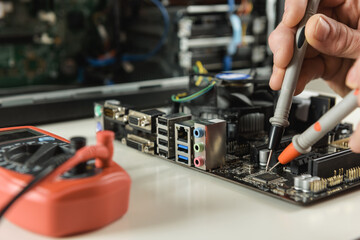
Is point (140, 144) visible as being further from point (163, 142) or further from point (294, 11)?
point (294, 11)

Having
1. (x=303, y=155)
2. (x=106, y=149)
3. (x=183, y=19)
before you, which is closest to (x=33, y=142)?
(x=106, y=149)

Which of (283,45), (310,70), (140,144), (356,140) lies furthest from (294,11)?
(140,144)

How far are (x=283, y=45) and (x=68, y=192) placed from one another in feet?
1.87

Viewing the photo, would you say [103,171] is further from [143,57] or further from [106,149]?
[143,57]

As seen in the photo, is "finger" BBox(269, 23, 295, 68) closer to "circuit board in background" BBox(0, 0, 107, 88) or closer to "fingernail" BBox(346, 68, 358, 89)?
"fingernail" BBox(346, 68, 358, 89)

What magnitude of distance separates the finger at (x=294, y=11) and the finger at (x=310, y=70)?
0.17 metres

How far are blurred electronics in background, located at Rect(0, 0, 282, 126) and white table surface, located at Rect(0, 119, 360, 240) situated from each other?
39.2 inches

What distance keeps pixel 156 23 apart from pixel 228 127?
1030 millimetres

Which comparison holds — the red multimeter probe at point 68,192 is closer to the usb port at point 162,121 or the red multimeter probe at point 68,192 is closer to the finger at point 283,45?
the usb port at point 162,121

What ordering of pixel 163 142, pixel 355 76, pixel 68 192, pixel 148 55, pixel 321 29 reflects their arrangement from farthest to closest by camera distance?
pixel 148 55 → pixel 163 142 → pixel 321 29 → pixel 355 76 → pixel 68 192

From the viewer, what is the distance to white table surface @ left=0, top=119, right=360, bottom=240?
26.9 inches

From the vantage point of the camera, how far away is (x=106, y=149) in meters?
0.72

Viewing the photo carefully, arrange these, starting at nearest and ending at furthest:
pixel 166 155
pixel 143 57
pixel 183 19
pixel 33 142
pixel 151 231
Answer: pixel 151 231
pixel 33 142
pixel 166 155
pixel 183 19
pixel 143 57

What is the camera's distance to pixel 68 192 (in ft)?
2.10
